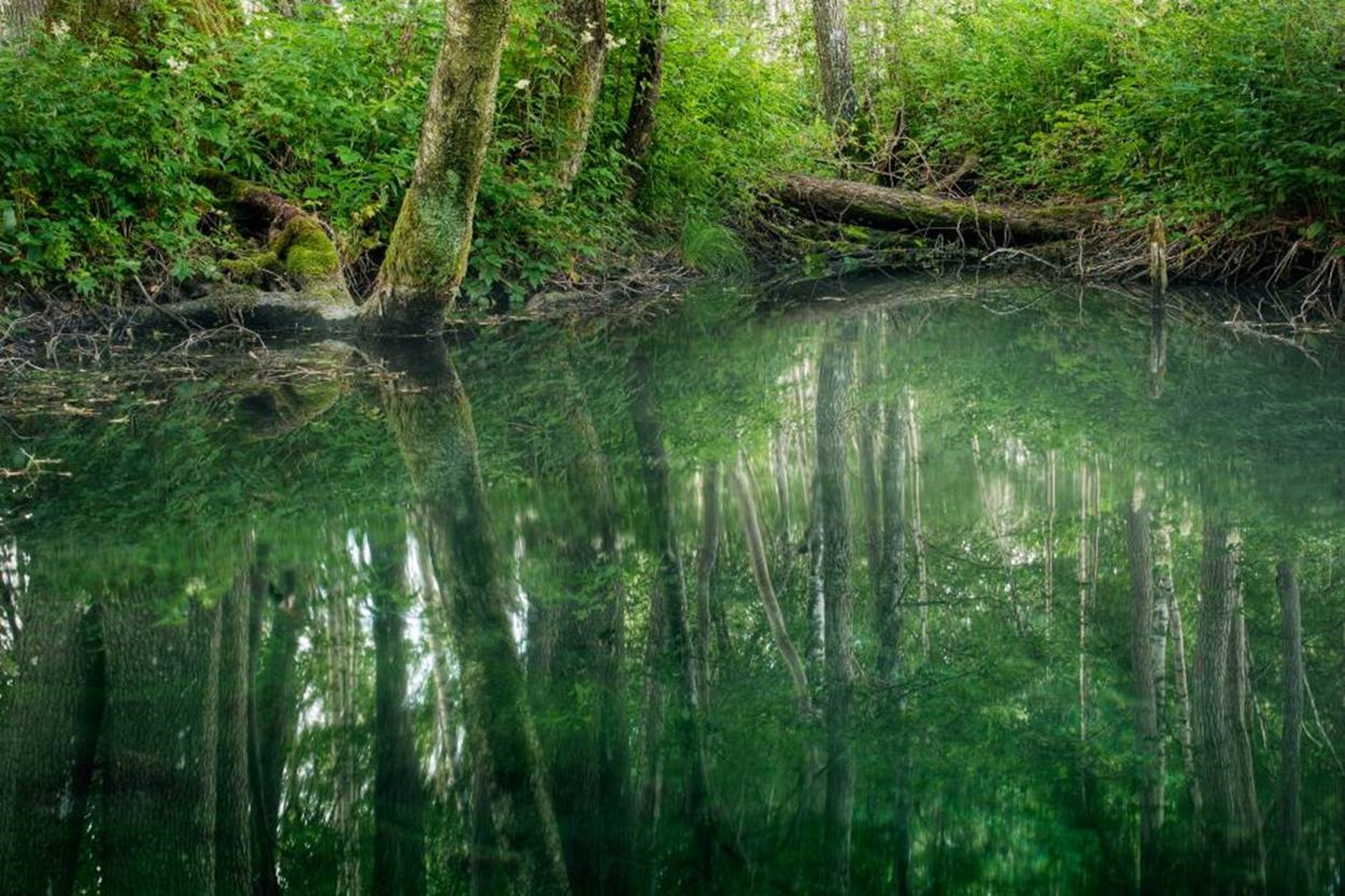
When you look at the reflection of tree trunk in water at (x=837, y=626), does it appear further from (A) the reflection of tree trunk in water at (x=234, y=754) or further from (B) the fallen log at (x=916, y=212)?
(B) the fallen log at (x=916, y=212)

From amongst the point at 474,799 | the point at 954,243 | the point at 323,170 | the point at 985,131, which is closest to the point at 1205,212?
the point at 954,243

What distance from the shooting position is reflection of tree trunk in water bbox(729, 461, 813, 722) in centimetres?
312

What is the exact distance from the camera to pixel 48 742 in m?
2.76

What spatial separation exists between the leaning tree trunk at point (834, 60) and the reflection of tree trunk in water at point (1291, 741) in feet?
49.3

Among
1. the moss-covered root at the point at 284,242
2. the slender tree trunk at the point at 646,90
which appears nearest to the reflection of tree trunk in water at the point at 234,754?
the moss-covered root at the point at 284,242

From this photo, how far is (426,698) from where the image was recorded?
9.87ft

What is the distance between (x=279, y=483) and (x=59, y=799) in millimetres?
2619

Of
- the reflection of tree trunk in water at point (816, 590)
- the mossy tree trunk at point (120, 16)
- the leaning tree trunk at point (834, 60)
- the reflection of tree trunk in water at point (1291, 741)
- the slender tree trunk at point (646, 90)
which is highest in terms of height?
the leaning tree trunk at point (834, 60)

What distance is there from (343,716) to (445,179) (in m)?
6.22

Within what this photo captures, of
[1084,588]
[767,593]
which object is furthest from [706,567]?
[1084,588]

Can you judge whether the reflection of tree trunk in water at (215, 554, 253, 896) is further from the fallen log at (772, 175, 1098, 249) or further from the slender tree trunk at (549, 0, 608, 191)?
the fallen log at (772, 175, 1098, 249)

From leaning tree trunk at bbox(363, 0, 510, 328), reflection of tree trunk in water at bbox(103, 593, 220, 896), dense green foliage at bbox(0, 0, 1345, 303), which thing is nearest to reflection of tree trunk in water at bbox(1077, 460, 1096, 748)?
reflection of tree trunk in water at bbox(103, 593, 220, 896)

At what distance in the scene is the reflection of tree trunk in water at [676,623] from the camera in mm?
2529

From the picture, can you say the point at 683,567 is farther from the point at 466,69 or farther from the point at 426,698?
the point at 466,69
